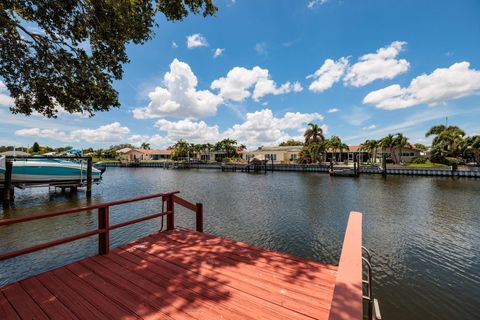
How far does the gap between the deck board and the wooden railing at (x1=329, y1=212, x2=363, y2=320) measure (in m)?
1.07

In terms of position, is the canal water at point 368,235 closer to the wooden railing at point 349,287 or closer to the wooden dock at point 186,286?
the wooden dock at point 186,286

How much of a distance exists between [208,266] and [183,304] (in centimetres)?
116

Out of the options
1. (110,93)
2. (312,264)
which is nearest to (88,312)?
(312,264)

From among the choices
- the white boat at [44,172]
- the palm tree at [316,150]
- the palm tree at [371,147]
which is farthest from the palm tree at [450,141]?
the white boat at [44,172]

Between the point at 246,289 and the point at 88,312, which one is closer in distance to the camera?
the point at 88,312

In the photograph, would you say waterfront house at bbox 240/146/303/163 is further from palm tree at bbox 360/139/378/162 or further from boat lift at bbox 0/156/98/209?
boat lift at bbox 0/156/98/209

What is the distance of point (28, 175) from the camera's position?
17.7 metres

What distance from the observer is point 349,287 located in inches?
70.4

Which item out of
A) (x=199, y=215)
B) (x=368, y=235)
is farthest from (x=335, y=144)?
(x=199, y=215)

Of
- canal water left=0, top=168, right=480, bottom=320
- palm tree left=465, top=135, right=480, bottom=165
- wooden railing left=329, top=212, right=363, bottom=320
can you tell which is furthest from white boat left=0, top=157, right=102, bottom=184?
palm tree left=465, top=135, right=480, bottom=165

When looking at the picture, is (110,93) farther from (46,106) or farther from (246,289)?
(246,289)

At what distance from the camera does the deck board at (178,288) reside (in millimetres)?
2984

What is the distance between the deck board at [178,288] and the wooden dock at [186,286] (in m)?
0.01

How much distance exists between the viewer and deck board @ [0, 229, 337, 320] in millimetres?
2984
